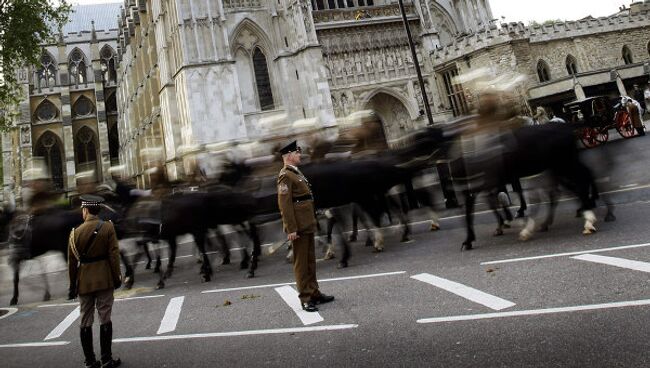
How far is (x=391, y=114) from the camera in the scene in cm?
2731

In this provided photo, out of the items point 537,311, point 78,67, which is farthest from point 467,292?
point 78,67

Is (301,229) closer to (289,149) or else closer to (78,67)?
(289,149)

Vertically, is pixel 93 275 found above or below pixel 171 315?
above

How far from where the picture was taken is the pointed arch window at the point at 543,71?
26094 millimetres

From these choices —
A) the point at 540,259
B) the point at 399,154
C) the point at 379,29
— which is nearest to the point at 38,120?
the point at 379,29

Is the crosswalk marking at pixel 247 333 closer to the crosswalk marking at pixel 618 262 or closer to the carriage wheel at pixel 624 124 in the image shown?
the crosswalk marking at pixel 618 262

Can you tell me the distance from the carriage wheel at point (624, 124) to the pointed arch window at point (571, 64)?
45.8ft

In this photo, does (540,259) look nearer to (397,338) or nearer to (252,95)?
(397,338)

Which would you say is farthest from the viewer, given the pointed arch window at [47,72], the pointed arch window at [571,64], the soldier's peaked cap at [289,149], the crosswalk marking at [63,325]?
the pointed arch window at [47,72]

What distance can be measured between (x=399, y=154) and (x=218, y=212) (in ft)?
12.8

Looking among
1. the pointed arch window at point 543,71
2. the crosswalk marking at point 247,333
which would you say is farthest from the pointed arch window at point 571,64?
the crosswalk marking at point 247,333

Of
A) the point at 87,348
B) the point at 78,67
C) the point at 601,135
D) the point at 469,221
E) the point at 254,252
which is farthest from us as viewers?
the point at 78,67

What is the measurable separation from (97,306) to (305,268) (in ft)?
7.22

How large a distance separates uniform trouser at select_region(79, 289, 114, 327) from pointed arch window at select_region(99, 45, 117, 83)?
2097 inches
